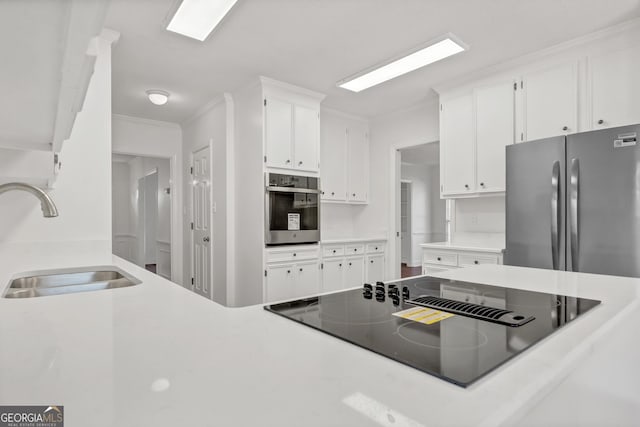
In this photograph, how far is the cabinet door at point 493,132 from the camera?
304cm

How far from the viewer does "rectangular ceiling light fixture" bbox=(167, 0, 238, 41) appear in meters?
2.16

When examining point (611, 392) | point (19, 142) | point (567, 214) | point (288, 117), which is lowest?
point (611, 392)

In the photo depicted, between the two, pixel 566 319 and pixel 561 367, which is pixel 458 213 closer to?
pixel 566 319

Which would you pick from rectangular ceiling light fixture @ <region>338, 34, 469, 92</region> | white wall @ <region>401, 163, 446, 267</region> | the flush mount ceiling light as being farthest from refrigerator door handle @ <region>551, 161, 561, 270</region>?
white wall @ <region>401, 163, 446, 267</region>

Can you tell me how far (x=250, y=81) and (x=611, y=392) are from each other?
3511 millimetres

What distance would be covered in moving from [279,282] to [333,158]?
1839 mm

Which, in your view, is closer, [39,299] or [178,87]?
[39,299]

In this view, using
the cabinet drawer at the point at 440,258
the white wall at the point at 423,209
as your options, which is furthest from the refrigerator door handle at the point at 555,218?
the white wall at the point at 423,209

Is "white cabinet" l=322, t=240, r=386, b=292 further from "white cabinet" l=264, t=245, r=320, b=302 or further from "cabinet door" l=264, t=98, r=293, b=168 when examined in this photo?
"cabinet door" l=264, t=98, r=293, b=168

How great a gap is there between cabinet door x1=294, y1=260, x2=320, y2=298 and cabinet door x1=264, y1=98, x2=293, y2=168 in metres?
1.08

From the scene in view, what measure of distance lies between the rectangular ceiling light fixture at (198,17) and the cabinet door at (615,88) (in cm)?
265

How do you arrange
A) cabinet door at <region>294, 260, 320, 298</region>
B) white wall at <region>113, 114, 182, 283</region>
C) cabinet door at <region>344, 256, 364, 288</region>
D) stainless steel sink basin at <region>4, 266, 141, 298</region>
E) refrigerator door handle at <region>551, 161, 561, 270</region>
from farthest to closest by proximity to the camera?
1. white wall at <region>113, 114, 182, 283</region>
2. cabinet door at <region>344, 256, 364, 288</region>
3. cabinet door at <region>294, 260, 320, 298</region>
4. refrigerator door handle at <region>551, 161, 561, 270</region>
5. stainless steel sink basin at <region>4, 266, 141, 298</region>

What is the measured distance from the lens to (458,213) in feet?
12.4

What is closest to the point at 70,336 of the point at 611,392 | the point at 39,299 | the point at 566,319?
the point at 39,299
